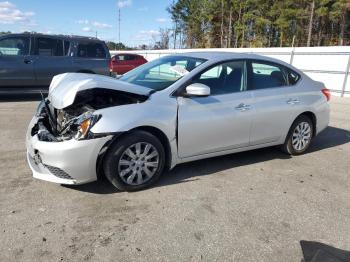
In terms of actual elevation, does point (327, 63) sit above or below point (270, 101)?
above

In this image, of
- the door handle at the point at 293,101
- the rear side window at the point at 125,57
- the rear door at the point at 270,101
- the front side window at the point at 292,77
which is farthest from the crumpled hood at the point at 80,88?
the rear side window at the point at 125,57

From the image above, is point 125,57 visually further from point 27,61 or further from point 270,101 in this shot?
→ point 270,101

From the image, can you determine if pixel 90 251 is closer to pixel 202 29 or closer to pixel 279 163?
pixel 279 163

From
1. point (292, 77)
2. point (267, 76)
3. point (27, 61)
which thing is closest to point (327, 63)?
point (292, 77)

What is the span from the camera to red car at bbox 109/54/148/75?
20.5 metres

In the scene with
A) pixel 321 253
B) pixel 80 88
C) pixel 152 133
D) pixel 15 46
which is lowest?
pixel 321 253

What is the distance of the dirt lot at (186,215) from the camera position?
292 cm

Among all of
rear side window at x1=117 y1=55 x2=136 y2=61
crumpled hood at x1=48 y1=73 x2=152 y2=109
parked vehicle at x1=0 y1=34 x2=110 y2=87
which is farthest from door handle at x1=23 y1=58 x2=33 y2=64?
rear side window at x1=117 y1=55 x2=136 y2=61

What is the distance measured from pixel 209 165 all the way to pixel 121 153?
161cm

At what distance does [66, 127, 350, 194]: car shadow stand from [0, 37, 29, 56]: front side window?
6899 mm

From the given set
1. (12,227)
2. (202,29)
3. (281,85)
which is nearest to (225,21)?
(202,29)

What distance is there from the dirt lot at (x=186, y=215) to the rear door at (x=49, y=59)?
17.5ft

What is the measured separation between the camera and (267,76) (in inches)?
202

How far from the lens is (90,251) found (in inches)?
113
